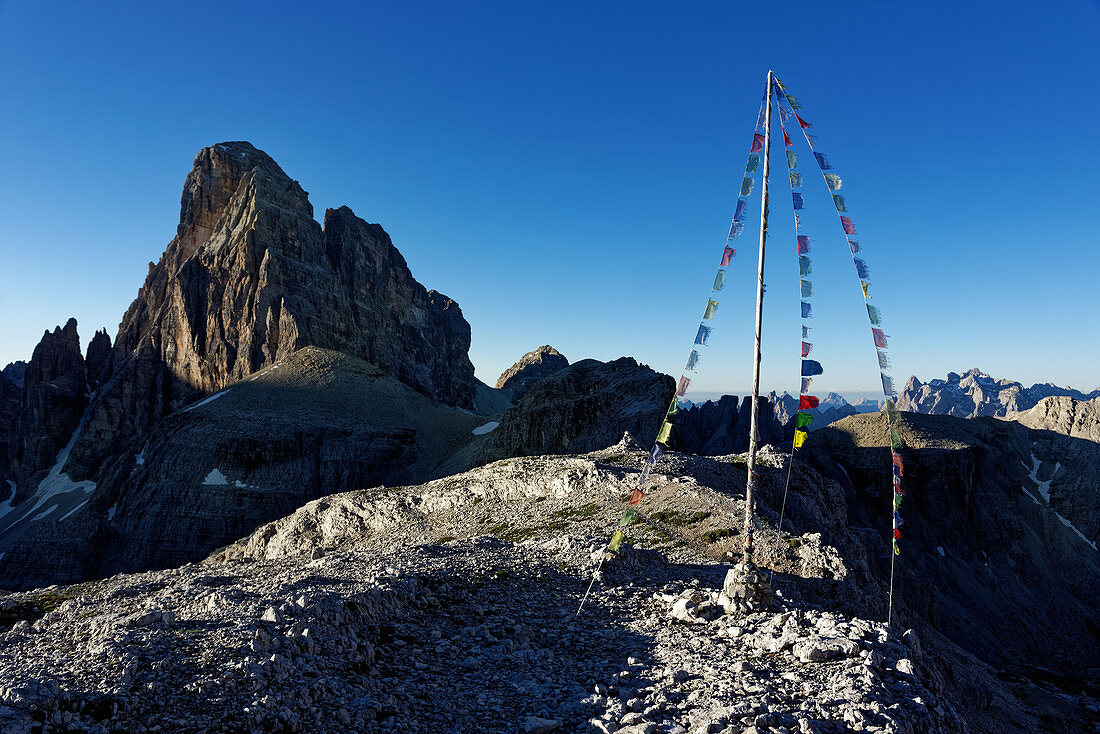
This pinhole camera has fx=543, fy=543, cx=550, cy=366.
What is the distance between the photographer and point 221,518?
341 ft

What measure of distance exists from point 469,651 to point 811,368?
545 inches

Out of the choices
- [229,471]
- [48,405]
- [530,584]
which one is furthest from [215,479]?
[530,584]

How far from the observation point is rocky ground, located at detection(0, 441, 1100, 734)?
34.2 feet

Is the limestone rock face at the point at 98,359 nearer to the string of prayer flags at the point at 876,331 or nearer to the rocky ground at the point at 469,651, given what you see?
the rocky ground at the point at 469,651

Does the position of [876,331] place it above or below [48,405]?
below

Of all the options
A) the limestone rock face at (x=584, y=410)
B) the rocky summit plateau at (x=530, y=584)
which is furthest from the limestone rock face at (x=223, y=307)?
the limestone rock face at (x=584, y=410)

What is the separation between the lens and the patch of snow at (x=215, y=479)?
109000 mm

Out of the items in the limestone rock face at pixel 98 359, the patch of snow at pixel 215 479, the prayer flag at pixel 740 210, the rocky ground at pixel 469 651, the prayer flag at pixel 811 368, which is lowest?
the patch of snow at pixel 215 479

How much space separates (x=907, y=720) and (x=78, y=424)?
710 feet

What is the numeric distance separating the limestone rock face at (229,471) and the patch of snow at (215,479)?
178 mm

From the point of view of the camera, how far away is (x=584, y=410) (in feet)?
327

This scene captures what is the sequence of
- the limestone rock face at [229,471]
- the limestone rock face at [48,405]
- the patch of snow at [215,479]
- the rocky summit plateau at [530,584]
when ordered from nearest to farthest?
the rocky summit plateau at [530,584]
the limestone rock face at [229,471]
the patch of snow at [215,479]
the limestone rock face at [48,405]

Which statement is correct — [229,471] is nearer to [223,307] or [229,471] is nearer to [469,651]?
[223,307]

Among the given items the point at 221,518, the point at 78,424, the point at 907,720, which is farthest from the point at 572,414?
the point at 78,424
